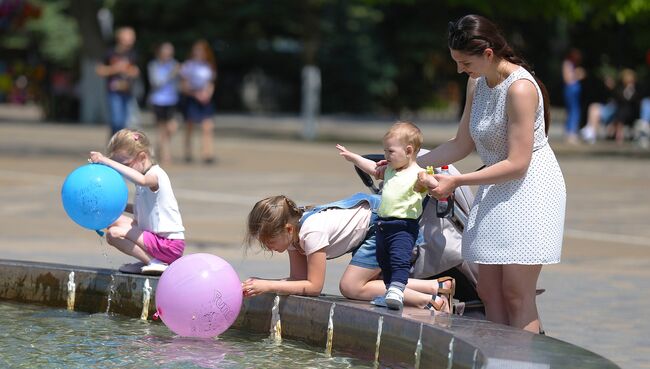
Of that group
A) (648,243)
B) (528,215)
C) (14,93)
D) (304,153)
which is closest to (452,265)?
(528,215)

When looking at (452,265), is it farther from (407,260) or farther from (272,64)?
(272,64)

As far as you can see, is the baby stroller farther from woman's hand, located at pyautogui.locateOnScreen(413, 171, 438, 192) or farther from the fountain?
woman's hand, located at pyautogui.locateOnScreen(413, 171, 438, 192)

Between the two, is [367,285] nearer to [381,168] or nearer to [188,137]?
[381,168]

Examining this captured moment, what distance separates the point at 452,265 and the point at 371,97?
36.5 metres

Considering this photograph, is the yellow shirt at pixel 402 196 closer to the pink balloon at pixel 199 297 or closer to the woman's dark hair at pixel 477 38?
the woman's dark hair at pixel 477 38

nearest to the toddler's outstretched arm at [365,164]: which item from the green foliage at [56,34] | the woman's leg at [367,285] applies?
the woman's leg at [367,285]

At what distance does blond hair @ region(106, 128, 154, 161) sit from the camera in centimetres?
718

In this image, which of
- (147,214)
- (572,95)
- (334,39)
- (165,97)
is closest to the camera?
(147,214)

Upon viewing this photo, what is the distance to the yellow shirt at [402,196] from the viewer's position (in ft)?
19.7

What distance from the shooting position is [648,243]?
11.6 meters

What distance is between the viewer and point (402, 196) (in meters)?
6.01

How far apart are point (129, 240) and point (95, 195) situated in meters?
0.50

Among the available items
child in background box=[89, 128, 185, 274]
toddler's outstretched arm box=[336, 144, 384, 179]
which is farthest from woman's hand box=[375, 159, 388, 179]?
child in background box=[89, 128, 185, 274]

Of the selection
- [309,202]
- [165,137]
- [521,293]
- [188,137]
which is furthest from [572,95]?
[521,293]
